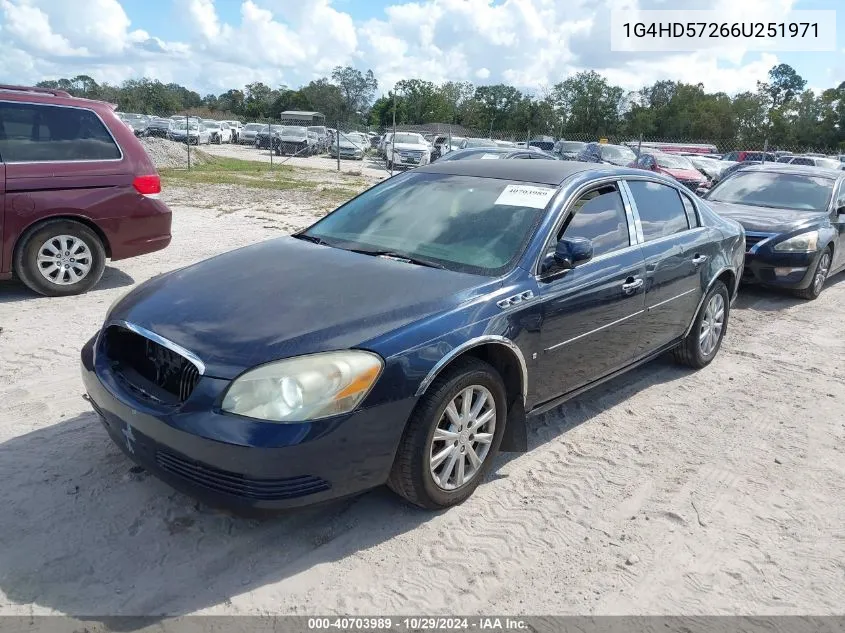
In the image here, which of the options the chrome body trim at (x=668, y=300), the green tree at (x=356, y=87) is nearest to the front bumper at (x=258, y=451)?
the chrome body trim at (x=668, y=300)

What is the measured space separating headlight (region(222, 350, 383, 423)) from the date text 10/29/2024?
30.3 inches

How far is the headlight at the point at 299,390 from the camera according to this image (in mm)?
2736

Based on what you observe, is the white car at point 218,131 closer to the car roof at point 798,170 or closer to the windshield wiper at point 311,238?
the car roof at point 798,170

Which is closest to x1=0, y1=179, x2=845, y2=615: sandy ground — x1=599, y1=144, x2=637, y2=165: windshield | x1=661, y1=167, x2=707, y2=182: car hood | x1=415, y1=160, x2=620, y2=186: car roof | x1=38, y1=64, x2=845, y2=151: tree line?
x1=415, y1=160, x2=620, y2=186: car roof

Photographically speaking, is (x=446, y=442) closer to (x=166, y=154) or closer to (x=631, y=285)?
(x=631, y=285)

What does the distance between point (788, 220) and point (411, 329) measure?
6.89 metres

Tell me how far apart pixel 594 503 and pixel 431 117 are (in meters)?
85.4

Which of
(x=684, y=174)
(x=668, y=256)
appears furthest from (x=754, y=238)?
(x=684, y=174)

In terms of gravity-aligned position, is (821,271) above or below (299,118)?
below

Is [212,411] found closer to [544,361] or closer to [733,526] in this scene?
[544,361]

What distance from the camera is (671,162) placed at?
21969 millimetres

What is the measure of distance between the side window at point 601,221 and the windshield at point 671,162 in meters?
18.3

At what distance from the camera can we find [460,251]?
3781 mm

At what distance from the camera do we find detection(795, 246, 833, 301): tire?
8.18 m
